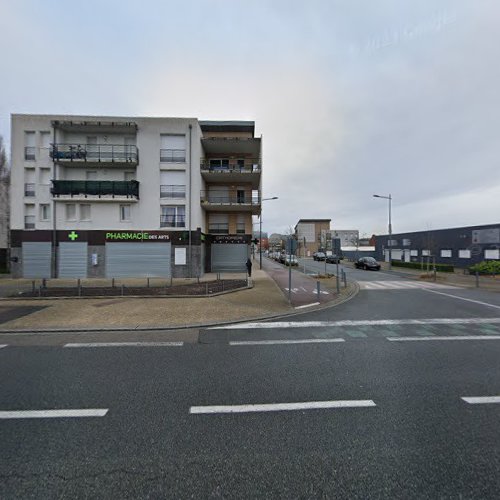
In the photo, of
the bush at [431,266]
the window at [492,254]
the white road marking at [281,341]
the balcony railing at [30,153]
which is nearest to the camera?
the white road marking at [281,341]

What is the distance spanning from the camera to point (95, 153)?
65.4ft

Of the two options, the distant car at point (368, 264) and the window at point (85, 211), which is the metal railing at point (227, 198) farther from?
the distant car at point (368, 264)

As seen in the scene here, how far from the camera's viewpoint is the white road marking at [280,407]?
10.7 feet

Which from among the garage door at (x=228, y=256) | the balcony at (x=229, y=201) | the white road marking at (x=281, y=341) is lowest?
the white road marking at (x=281, y=341)

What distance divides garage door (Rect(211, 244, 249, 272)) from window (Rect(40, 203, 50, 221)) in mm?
13154

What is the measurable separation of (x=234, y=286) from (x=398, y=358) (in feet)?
32.1

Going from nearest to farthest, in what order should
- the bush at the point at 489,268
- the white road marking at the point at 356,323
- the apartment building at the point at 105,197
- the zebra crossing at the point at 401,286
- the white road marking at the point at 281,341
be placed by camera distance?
the white road marking at the point at 281,341, the white road marking at the point at 356,323, the zebra crossing at the point at 401,286, the apartment building at the point at 105,197, the bush at the point at 489,268

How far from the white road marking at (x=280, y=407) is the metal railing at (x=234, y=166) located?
1973 cm

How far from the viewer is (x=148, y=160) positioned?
65.8 feet

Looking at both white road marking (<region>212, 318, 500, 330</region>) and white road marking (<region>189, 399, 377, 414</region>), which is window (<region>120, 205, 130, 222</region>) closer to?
white road marking (<region>212, 318, 500, 330</region>)

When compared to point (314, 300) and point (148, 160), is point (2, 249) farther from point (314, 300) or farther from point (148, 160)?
point (314, 300)

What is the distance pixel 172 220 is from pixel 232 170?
640 centimetres

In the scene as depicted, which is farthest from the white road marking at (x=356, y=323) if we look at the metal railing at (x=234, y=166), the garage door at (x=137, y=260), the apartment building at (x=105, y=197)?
the metal railing at (x=234, y=166)

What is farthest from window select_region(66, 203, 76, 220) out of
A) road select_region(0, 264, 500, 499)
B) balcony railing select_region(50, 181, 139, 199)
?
road select_region(0, 264, 500, 499)
